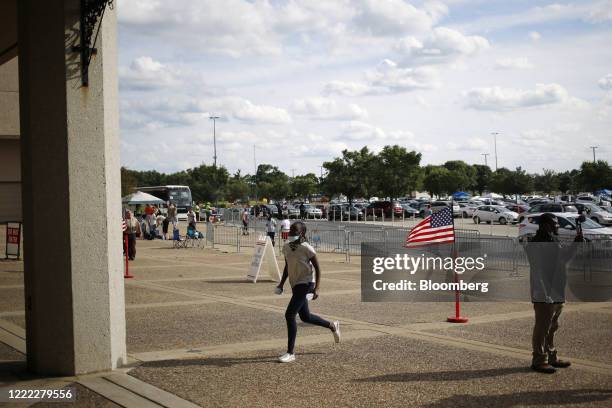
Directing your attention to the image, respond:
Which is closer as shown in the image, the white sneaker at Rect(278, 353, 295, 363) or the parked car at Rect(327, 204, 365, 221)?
the white sneaker at Rect(278, 353, 295, 363)

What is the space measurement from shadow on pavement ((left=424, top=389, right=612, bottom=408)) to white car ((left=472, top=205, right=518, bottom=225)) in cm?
4200

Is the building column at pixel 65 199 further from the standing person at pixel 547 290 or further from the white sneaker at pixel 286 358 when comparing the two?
the standing person at pixel 547 290

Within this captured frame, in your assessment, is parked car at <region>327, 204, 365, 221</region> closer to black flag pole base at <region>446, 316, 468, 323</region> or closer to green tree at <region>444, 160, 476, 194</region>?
black flag pole base at <region>446, 316, 468, 323</region>

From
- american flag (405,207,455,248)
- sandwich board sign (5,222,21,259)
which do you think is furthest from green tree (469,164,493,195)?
american flag (405,207,455,248)

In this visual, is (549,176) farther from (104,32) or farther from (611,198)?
(104,32)

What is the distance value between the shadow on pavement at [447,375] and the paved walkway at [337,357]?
0.01 metres

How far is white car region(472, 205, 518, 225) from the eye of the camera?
49.3 meters

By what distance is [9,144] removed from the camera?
4078 centimetres

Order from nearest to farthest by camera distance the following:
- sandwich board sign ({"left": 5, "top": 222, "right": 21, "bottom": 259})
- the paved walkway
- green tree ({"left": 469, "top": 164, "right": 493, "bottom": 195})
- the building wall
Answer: the paved walkway → sandwich board sign ({"left": 5, "top": 222, "right": 21, "bottom": 259}) → the building wall → green tree ({"left": 469, "top": 164, "right": 493, "bottom": 195})

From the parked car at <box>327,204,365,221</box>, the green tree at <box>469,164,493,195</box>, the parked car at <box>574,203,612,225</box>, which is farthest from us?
the green tree at <box>469,164,493,195</box>

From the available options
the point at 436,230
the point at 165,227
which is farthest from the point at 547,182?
the point at 436,230

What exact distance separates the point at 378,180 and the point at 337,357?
61.4 metres

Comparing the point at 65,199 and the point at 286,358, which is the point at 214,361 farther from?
the point at 65,199

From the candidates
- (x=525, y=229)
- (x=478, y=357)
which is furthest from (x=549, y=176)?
(x=478, y=357)
